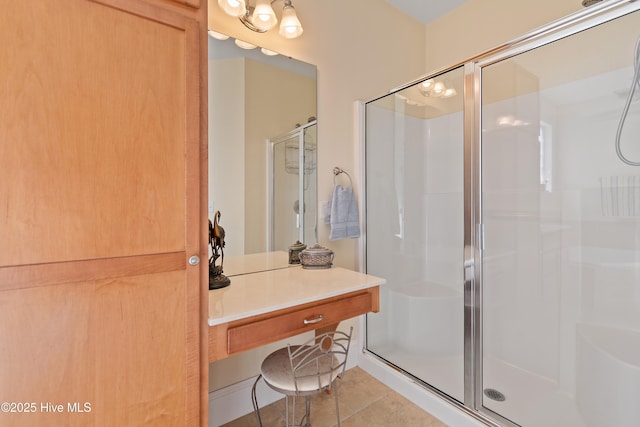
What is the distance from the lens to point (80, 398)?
0.83 m

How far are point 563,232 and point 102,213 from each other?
2.20 metres

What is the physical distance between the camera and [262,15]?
1646mm

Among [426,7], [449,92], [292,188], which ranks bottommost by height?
[292,188]

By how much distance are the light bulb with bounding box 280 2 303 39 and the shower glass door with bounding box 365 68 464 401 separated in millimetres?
745

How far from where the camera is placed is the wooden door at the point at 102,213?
2.47 ft

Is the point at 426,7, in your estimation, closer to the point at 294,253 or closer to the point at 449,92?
the point at 449,92

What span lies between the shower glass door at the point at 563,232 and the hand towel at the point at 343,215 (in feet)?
2.55

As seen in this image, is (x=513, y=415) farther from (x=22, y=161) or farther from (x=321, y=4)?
(x=321, y=4)

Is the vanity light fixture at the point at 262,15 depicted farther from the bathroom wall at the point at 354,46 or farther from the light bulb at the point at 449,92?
the light bulb at the point at 449,92

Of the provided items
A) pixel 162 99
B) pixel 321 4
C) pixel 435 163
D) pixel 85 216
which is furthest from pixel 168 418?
pixel 321 4

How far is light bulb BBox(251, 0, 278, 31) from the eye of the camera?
1.64 meters

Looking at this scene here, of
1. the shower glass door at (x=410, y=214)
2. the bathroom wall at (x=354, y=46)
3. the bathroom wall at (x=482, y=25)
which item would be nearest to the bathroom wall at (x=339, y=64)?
the bathroom wall at (x=354, y=46)

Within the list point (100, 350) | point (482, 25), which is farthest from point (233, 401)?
point (482, 25)

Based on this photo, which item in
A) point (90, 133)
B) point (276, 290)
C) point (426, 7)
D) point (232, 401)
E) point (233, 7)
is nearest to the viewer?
point (90, 133)
